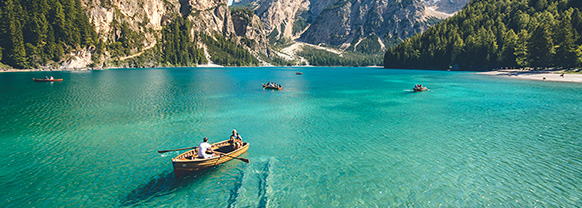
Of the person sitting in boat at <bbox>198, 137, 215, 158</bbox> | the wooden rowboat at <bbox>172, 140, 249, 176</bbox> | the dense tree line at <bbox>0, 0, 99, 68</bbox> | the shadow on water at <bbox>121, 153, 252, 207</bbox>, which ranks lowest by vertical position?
the shadow on water at <bbox>121, 153, 252, 207</bbox>

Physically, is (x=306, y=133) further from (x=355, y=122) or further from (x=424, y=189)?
(x=424, y=189)

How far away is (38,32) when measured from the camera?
166500mm

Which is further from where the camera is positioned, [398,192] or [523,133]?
[523,133]

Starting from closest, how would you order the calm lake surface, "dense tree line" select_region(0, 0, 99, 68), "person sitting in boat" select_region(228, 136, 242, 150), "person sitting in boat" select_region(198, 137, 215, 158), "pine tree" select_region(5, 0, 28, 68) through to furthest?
the calm lake surface
"person sitting in boat" select_region(198, 137, 215, 158)
"person sitting in boat" select_region(228, 136, 242, 150)
"pine tree" select_region(5, 0, 28, 68)
"dense tree line" select_region(0, 0, 99, 68)

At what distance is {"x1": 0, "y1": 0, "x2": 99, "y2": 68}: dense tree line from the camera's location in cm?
15488

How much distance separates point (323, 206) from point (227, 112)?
112 feet

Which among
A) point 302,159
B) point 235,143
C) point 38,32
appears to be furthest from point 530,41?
point 38,32

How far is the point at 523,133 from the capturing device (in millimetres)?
33562

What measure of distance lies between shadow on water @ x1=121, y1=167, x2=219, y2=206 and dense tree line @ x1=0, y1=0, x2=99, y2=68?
20023 centimetres

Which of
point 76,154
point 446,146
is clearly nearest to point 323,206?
point 446,146

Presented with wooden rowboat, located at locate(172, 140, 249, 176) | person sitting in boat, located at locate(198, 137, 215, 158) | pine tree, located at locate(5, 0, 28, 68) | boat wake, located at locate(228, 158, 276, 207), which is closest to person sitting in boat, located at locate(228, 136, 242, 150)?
wooden rowboat, located at locate(172, 140, 249, 176)

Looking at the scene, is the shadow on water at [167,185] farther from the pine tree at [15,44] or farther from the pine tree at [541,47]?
the pine tree at [15,44]

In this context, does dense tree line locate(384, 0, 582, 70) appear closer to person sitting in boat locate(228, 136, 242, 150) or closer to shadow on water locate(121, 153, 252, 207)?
person sitting in boat locate(228, 136, 242, 150)

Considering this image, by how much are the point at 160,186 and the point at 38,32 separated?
21313cm
